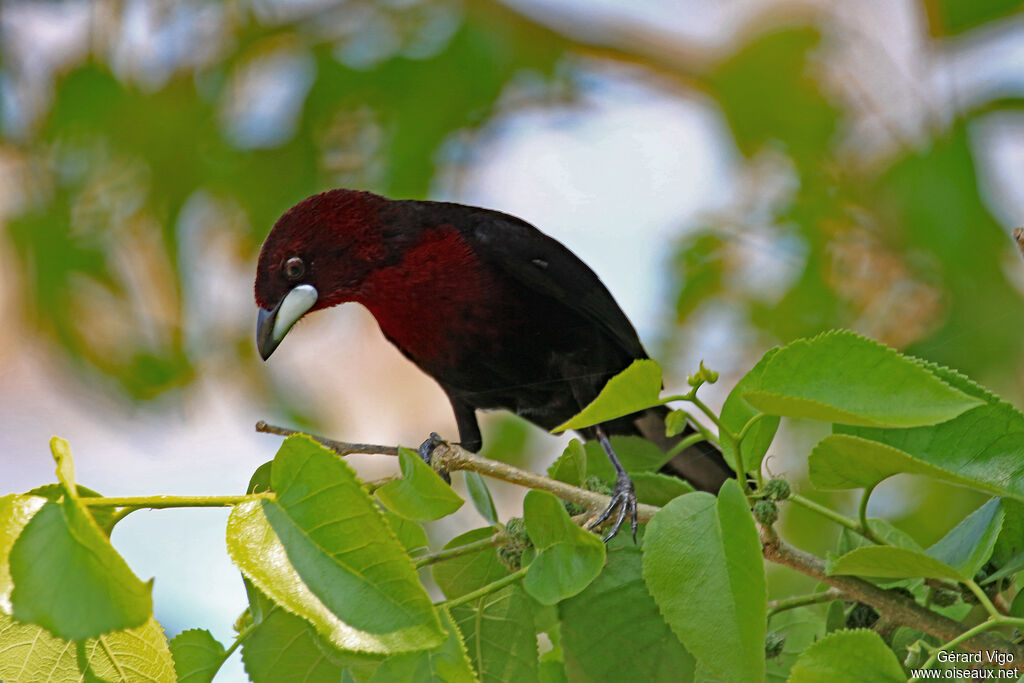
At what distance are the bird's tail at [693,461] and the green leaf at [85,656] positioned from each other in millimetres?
560

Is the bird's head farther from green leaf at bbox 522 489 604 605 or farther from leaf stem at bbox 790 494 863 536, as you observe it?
leaf stem at bbox 790 494 863 536

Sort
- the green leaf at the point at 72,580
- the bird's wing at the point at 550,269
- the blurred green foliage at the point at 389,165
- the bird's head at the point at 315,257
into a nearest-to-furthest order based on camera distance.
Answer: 1. the green leaf at the point at 72,580
2. the bird's head at the point at 315,257
3. the bird's wing at the point at 550,269
4. the blurred green foliage at the point at 389,165

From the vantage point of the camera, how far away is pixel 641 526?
0.88m

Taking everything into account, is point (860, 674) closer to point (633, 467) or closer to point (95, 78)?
point (633, 467)

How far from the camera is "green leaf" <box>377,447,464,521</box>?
27.5 inches

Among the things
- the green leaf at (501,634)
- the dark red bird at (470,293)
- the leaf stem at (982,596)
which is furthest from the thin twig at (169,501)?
the dark red bird at (470,293)

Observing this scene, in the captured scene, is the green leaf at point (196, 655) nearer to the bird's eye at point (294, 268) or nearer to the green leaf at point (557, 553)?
the green leaf at point (557, 553)

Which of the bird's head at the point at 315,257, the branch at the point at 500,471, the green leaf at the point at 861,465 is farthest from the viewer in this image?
the bird's head at the point at 315,257

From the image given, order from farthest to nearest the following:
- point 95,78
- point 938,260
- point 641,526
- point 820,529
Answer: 1. point 95,78
2. point 820,529
3. point 938,260
4. point 641,526

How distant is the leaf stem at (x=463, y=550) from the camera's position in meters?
0.77

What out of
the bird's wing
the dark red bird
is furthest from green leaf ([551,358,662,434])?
the bird's wing

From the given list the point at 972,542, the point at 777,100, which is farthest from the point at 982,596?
the point at 777,100

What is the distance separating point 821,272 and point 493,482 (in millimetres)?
1228

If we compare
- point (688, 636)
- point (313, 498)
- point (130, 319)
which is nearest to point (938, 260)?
point (688, 636)
